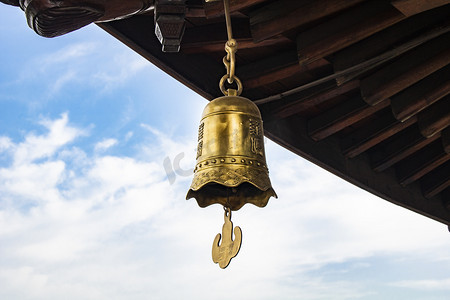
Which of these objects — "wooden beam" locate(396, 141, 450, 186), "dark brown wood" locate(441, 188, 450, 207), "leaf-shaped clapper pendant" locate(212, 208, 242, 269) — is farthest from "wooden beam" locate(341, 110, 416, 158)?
"leaf-shaped clapper pendant" locate(212, 208, 242, 269)

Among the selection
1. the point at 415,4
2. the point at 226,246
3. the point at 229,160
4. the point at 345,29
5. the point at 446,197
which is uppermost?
the point at 446,197

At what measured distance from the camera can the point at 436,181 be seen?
16.4 ft

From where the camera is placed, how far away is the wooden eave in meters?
3.00

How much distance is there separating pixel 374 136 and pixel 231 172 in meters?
2.19

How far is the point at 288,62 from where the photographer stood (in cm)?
343

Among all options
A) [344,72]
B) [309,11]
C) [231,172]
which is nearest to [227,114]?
[231,172]

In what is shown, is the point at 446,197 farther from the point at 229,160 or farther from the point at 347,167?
the point at 229,160

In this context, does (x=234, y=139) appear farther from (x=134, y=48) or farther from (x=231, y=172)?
(x=134, y=48)

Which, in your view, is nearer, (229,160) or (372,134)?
(229,160)

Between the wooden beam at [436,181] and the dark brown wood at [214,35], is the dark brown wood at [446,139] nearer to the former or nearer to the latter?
the wooden beam at [436,181]

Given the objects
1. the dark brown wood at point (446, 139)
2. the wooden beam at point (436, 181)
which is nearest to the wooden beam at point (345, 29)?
the dark brown wood at point (446, 139)

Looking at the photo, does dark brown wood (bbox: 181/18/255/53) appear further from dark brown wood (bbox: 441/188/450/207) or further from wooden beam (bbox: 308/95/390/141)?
dark brown wood (bbox: 441/188/450/207)

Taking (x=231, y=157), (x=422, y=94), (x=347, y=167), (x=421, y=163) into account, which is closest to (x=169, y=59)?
(x=231, y=157)

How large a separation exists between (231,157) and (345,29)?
113cm
